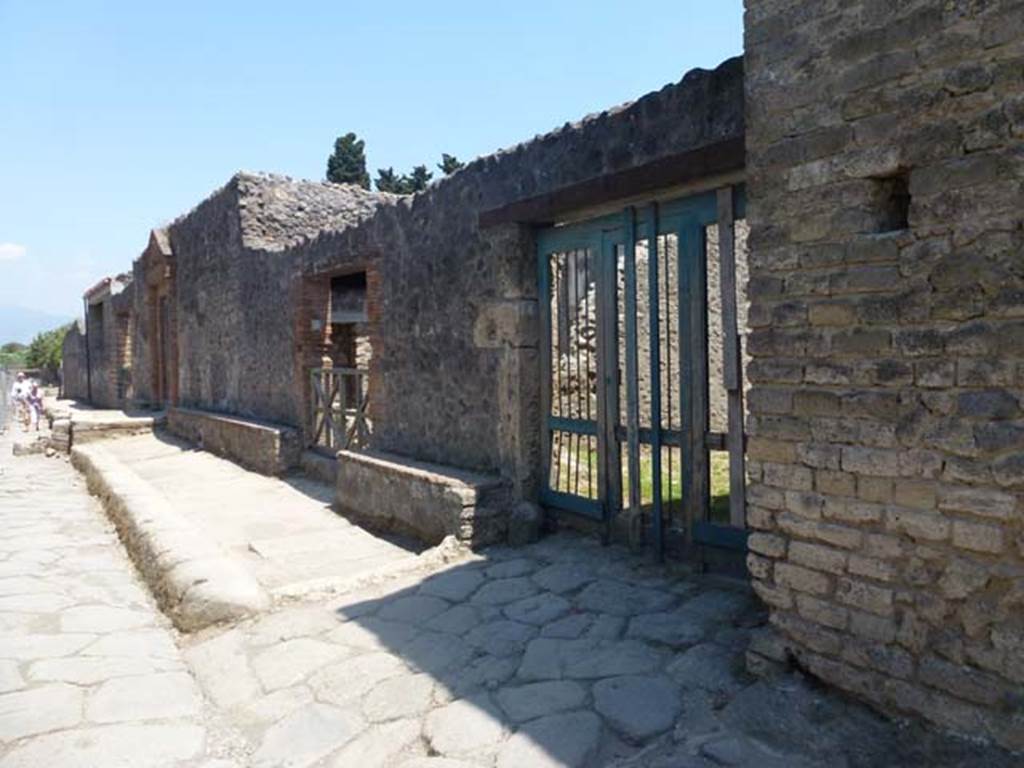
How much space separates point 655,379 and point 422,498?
2021mm

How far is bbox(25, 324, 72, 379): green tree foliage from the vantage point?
106 ft

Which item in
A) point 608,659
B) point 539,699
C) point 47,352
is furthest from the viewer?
point 47,352

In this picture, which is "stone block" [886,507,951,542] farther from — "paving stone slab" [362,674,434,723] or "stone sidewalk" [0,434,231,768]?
"stone sidewalk" [0,434,231,768]

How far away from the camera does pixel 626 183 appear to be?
13.9 feet

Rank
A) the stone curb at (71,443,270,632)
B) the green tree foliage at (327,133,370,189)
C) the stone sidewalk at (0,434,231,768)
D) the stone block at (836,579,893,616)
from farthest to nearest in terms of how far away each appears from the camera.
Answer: the green tree foliage at (327,133,370,189) → the stone curb at (71,443,270,632) → the stone sidewalk at (0,434,231,768) → the stone block at (836,579,893,616)

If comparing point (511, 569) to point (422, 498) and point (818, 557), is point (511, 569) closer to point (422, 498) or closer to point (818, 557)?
point (422, 498)

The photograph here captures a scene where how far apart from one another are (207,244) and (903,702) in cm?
1162

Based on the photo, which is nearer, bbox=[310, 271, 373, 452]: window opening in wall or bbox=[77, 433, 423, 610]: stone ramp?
bbox=[77, 433, 423, 610]: stone ramp

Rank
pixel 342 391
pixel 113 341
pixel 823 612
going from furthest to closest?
pixel 113 341, pixel 342 391, pixel 823 612

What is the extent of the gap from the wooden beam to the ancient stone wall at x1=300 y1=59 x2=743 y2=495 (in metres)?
0.06

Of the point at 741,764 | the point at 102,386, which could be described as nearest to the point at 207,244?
the point at 102,386

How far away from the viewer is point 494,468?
215 inches

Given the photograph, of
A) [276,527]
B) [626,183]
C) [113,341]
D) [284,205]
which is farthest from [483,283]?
[113,341]

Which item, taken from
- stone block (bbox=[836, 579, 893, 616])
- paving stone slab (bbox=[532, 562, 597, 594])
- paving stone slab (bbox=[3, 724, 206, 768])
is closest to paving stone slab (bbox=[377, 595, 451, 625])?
paving stone slab (bbox=[532, 562, 597, 594])
